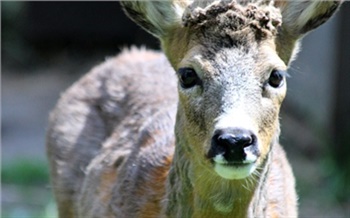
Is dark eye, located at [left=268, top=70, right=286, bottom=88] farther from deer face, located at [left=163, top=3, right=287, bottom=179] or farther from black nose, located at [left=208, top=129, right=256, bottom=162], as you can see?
black nose, located at [left=208, top=129, right=256, bottom=162]

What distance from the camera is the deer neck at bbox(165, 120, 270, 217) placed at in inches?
224

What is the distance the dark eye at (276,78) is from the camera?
553cm

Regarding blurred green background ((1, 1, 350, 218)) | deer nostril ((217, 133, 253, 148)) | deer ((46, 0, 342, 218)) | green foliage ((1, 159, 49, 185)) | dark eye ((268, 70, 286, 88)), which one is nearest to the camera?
deer nostril ((217, 133, 253, 148))

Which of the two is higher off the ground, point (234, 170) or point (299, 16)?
point (299, 16)

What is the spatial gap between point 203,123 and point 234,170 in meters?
0.37

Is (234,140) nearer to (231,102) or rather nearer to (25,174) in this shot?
(231,102)

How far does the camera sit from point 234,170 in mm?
5199

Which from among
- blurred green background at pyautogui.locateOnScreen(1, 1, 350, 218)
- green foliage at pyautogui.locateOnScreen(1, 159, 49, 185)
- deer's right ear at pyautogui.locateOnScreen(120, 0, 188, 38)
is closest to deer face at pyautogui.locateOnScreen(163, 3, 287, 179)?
deer's right ear at pyautogui.locateOnScreen(120, 0, 188, 38)

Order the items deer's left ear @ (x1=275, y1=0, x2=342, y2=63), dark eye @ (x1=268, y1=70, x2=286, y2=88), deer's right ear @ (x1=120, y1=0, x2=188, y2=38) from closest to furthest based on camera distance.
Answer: dark eye @ (x1=268, y1=70, x2=286, y2=88), deer's left ear @ (x1=275, y1=0, x2=342, y2=63), deer's right ear @ (x1=120, y1=0, x2=188, y2=38)

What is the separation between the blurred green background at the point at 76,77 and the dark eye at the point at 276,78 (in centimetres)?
305

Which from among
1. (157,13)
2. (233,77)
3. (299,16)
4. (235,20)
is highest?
(157,13)

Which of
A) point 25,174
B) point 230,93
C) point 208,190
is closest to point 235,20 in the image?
point 230,93

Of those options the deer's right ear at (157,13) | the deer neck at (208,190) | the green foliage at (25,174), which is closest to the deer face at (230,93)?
the deer neck at (208,190)

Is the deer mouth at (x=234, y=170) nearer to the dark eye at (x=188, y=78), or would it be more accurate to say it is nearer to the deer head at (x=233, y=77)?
the deer head at (x=233, y=77)
